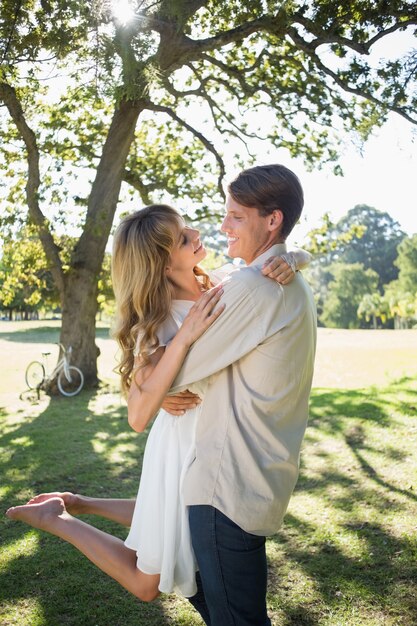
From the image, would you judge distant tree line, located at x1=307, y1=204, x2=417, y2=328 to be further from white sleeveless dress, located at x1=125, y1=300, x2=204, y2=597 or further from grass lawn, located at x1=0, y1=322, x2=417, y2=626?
white sleeveless dress, located at x1=125, y1=300, x2=204, y2=597

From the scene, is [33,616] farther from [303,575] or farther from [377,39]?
[377,39]

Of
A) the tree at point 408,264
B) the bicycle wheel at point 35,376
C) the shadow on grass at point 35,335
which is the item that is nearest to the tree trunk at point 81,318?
the bicycle wheel at point 35,376

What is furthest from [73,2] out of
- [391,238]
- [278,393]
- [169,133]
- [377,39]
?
[391,238]

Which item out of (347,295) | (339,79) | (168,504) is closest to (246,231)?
(168,504)

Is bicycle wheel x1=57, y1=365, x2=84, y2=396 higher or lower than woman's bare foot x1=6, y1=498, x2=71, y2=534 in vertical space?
lower

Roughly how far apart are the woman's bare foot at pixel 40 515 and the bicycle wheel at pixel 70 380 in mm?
10757

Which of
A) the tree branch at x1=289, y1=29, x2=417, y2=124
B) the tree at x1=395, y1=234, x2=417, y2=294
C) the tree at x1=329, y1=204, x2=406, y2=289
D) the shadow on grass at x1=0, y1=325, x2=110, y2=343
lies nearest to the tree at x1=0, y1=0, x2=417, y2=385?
the tree branch at x1=289, y1=29, x2=417, y2=124

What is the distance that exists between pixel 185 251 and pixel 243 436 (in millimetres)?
903

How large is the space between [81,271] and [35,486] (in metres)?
7.47

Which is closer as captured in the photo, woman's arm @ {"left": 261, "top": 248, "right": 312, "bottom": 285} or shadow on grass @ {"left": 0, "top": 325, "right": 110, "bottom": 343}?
woman's arm @ {"left": 261, "top": 248, "right": 312, "bottom": 285}

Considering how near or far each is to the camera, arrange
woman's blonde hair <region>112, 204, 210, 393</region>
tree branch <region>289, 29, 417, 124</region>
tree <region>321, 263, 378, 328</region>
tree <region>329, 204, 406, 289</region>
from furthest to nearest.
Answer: tree <region>329, 204, 406, 289</region>
tree <region>321, 263, 378, 328</region>
tree branch <region>289, 29, 417, 124</region>
woman's blonde hair <region>112, 204, 210, 393</region>

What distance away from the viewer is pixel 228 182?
8.30 feet

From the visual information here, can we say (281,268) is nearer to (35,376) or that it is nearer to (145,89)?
(145,89)

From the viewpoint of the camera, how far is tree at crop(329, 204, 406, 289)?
92625mm
